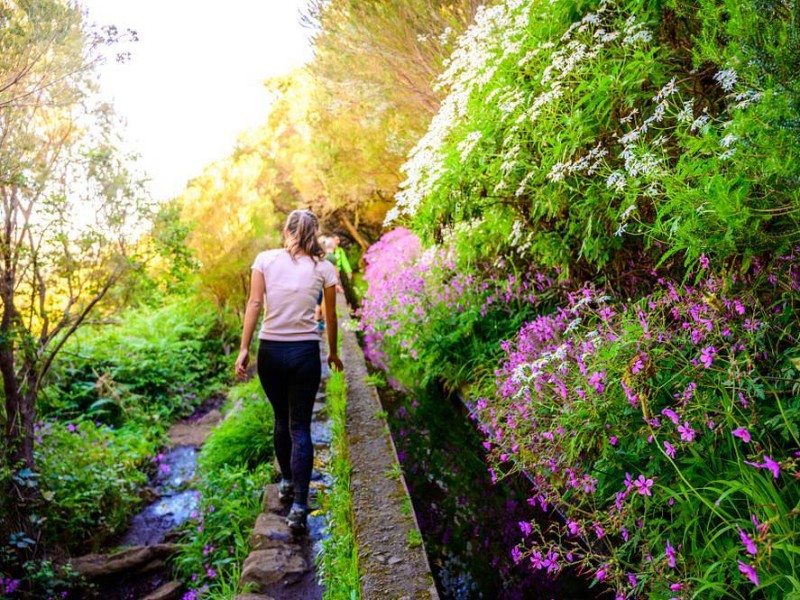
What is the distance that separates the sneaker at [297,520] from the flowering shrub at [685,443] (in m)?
1.52

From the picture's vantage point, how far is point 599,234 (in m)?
3.58

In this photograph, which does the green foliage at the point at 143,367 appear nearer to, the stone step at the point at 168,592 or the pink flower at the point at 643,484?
the stone step at the point at 168,592

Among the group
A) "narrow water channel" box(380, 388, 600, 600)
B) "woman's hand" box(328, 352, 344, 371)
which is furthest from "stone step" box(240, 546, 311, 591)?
"woman's hand" box(328, 352, 344, 371)

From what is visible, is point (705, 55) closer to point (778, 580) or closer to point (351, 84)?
point (778, 580)

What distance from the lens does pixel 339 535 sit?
3406mm

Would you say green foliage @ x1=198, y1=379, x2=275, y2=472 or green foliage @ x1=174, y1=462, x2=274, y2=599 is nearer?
green foliage @ x1=174, y1=462, x2=274, y2=599

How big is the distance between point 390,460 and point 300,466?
821 millimetres

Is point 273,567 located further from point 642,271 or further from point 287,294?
point 642,271

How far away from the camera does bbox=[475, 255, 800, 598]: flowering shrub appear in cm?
209

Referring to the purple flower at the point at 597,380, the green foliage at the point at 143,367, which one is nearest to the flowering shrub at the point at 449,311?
the purple flower at the point at 597,380

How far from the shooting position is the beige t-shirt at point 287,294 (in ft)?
12.1

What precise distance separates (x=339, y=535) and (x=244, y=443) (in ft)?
8.36

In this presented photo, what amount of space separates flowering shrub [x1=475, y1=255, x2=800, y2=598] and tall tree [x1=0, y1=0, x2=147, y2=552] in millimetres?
3512

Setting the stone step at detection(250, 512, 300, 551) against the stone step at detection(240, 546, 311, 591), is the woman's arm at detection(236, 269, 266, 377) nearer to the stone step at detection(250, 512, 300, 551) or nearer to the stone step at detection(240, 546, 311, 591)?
the stone step at detection(250, 512, 300, 551)
